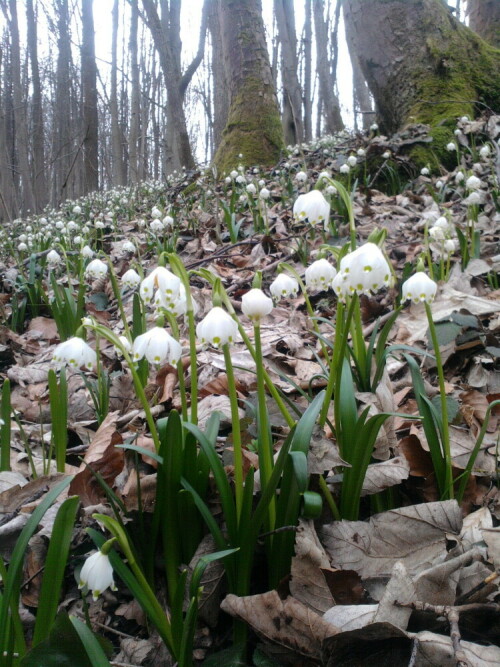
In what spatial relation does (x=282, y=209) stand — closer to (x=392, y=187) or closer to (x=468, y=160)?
(x=392, y=187)

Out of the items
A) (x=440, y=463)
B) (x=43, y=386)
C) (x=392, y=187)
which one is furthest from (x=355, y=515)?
(x=392, y=187)

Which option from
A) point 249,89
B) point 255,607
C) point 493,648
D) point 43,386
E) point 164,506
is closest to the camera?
point 493,648

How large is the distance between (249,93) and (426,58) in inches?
111

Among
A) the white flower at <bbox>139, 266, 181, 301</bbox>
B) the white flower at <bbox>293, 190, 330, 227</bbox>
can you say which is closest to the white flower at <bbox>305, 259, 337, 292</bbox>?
the white flower at <bbox>293, 190, 330, 227</bbox>

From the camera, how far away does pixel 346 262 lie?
120cm

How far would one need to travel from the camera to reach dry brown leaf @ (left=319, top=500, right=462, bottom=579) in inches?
48.6

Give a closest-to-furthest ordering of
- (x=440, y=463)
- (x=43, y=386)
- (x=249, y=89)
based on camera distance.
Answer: (x=440, y=463) < (x=43, y=386) < (x=249, y=89)

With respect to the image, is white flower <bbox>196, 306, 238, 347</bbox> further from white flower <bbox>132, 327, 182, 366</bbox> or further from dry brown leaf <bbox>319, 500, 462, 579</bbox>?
dry brown leaf <bbox>319, 500, 462, 579</bbox>

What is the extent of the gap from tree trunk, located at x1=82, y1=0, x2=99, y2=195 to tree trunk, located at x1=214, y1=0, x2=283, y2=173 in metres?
5.82

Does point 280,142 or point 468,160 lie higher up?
point 280,142

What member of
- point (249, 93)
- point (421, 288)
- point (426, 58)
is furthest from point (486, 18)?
point (421, 288)

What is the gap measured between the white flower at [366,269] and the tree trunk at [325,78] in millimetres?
13396

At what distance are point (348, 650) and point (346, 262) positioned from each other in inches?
31.6

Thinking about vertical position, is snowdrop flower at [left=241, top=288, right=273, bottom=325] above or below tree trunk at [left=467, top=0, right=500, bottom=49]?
below
